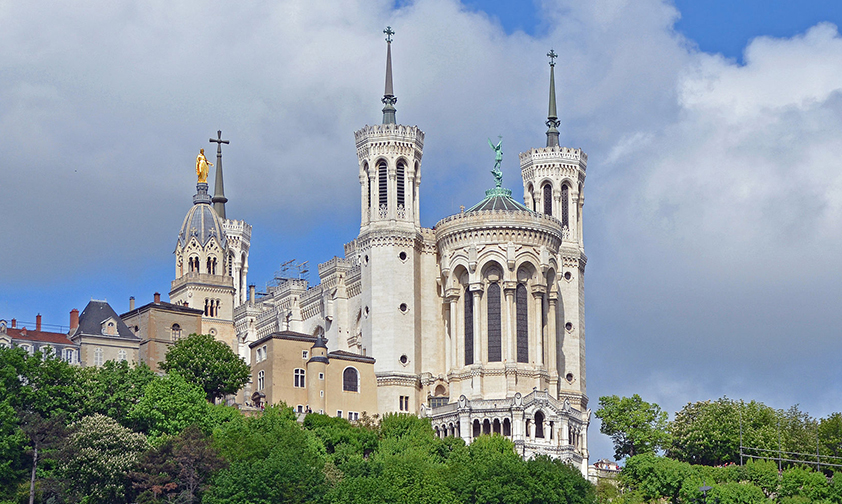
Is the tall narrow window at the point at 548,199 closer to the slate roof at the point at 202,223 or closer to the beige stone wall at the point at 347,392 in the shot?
the beige stone wall at the point at 347,392

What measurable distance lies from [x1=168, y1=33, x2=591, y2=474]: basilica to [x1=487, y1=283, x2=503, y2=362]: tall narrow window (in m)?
0.15

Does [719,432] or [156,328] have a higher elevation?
[156,328]

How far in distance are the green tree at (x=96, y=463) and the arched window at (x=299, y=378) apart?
27311 millimetres

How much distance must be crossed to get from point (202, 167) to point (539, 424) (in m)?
58.1

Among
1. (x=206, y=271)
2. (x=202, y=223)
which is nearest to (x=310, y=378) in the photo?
(x=206, y=271)

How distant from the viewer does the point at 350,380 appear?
133 meters

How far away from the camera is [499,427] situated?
128 m

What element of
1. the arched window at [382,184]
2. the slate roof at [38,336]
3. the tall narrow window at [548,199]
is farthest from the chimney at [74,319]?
the tall narrow window at [548,199]

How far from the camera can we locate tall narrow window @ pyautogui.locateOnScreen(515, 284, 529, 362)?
132625mm

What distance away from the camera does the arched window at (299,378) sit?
429 ft

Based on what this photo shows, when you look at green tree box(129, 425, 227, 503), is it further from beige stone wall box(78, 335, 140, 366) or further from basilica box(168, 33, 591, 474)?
beige stone wall box(78, 335, 140, 366)

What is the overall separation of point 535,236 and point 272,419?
31.9m

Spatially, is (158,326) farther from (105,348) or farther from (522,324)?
(522,324)

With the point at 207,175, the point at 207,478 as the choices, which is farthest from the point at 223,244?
the point at 207,478
